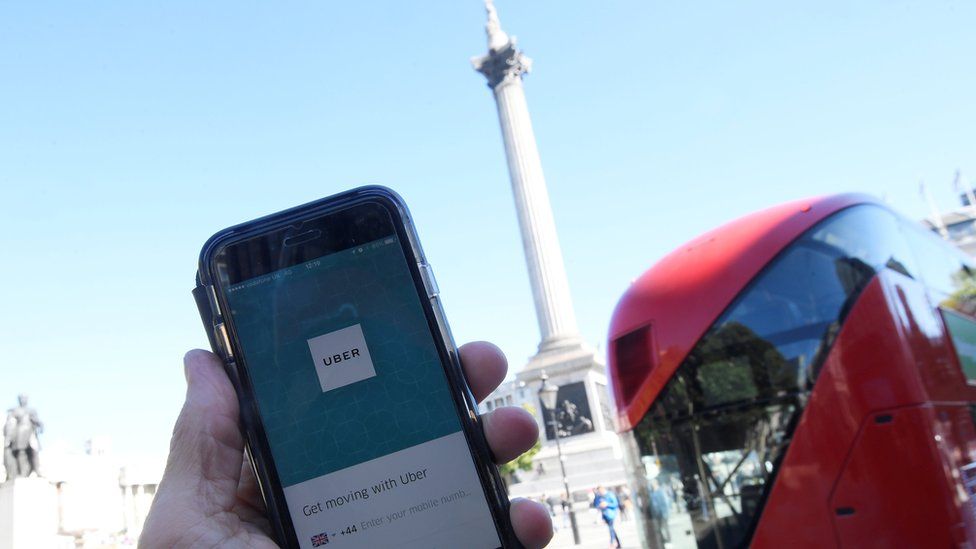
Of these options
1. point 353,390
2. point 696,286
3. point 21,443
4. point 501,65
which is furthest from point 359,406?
point 501,65

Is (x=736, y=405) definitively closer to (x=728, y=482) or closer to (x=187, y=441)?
(x=728, y=482)

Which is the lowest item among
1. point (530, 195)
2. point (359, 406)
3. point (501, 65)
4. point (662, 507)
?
point (662, 507)

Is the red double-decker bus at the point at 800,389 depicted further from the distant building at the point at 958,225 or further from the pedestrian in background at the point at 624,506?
the distant building at the point at 958,225

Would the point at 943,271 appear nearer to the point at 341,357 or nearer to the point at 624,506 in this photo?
the point at 341,357

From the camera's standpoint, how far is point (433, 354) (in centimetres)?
204

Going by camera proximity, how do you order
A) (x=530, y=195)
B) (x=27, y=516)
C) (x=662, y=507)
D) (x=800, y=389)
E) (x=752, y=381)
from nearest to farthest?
(x=800, y=389) → (x=752, y=381) → (x=662, y=507) → (x=27, y=516) → (x=530, y=195)

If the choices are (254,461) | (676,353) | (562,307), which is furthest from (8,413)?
(562,307)

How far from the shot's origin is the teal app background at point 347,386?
6.48ft

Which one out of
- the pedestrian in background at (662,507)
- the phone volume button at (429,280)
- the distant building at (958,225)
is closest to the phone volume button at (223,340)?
the phone volume button at (429,280)

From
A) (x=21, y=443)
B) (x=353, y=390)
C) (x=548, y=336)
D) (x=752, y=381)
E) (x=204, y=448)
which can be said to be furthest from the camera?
(x=548, y=336)

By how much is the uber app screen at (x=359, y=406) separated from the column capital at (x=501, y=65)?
3732 centimetres

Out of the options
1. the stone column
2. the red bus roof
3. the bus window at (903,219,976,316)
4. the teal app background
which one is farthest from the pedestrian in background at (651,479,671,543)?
the stone column

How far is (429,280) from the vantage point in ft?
6.91

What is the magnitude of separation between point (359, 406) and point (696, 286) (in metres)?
4.61
